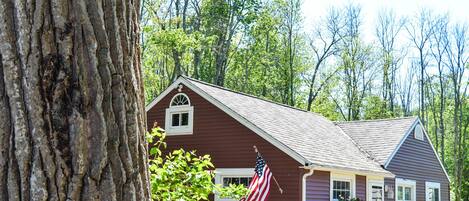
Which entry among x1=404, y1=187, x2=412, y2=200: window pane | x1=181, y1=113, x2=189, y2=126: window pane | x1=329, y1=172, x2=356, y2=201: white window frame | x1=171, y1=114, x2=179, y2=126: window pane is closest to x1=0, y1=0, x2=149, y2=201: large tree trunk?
x1=329, y1=172, x2=356, y2=201: white window frame

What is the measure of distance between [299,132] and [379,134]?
4912 millimetres

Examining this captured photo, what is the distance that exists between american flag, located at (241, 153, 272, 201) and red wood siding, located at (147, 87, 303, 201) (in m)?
1.24

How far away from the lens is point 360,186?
1716cm

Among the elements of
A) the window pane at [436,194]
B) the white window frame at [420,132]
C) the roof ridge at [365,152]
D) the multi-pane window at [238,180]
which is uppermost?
the white window frame at [420,132]

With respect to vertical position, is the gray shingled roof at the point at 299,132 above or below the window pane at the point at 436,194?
above

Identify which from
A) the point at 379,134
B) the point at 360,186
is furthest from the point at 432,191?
the point at 360,186

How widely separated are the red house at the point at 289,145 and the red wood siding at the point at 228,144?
2 cm

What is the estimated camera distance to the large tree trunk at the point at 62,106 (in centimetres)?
198

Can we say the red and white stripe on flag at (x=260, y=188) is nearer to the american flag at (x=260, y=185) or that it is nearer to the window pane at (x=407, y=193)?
the american flag at (x=260, y=185)

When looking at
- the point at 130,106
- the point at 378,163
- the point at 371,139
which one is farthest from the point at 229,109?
the point at 130,106

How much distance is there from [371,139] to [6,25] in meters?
19.3

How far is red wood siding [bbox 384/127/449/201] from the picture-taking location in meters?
19.6

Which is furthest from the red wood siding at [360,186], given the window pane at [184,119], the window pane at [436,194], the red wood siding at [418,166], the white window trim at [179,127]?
the window pane at [436,194]

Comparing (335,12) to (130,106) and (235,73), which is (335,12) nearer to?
(235,73)
